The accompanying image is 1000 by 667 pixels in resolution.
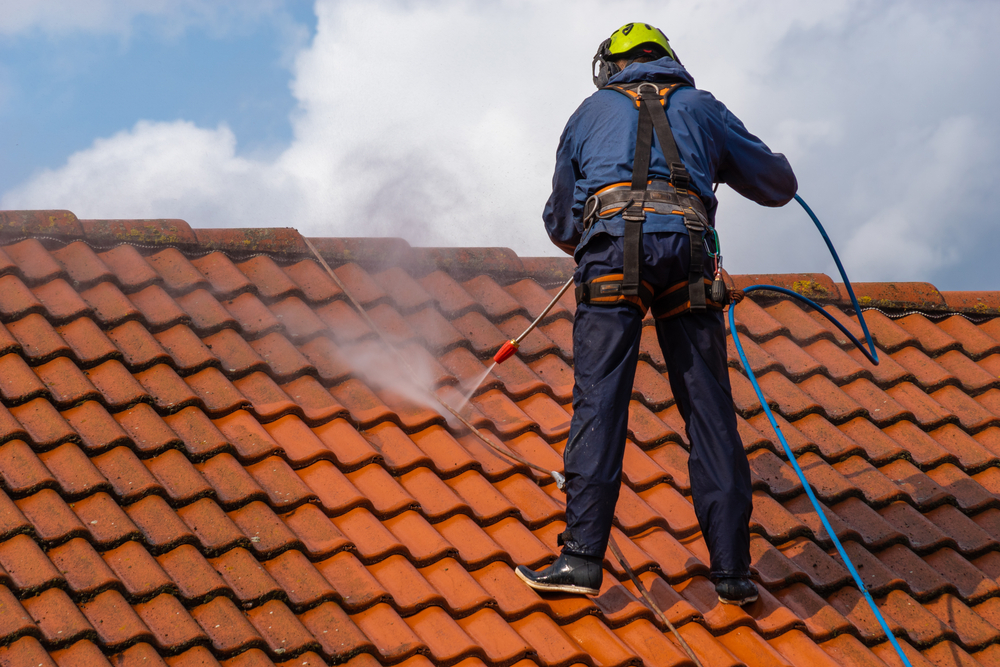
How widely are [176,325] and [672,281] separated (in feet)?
7.13

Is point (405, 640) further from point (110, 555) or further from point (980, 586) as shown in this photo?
point (980, 586)

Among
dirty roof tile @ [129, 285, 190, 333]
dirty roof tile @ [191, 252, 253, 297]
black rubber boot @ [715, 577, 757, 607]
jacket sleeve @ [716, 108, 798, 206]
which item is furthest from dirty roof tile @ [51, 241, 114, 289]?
black rubber boot @ [715, 577, 757, 607]

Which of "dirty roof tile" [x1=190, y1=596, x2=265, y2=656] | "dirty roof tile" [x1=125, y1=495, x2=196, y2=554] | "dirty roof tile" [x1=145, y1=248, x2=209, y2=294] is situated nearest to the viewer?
"dirty roof tile" [x1=190, y1=596, x2=265, y2=656]

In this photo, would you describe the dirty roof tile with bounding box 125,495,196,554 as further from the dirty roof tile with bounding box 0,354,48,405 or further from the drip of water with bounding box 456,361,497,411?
the drip of water with bounding box 456,361,497,411

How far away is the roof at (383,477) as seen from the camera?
2.84m

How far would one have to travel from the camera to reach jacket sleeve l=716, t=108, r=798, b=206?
3.60 m

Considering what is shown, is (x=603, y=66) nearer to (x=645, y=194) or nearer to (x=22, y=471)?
(x=645, y=194)

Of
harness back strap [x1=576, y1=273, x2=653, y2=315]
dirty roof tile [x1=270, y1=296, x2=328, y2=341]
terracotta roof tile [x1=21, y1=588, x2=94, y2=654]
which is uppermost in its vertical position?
dirty roof tile [x1=270, y1=296, x2=328, y2=341]

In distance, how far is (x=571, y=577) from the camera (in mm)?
3088

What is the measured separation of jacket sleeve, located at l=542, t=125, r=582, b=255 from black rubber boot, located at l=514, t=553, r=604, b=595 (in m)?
1.25

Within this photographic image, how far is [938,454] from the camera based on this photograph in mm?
4469

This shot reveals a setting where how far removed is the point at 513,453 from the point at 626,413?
0.79 meters

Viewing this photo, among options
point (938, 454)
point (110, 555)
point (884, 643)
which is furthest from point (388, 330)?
point (938, 454)

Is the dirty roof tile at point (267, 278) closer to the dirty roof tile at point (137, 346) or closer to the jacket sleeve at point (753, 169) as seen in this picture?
the dirty roof tile at point (137, 346)
